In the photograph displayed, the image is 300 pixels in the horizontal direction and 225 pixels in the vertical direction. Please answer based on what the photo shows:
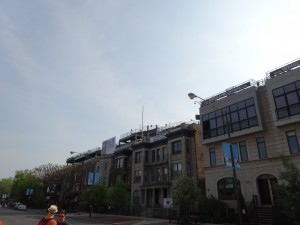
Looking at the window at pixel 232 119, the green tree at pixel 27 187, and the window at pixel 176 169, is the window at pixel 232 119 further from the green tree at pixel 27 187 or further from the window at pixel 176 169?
the green tree at pixel 27 187

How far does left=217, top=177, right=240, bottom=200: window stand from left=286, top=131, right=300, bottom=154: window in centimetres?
733

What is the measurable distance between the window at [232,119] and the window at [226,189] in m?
5.37

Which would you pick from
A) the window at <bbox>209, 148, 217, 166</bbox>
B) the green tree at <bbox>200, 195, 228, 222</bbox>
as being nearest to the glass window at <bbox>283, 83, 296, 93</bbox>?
the window at <bbox>209, 148, 217, 166</bbox>

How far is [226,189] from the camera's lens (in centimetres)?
2908

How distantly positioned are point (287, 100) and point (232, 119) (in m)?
6.44

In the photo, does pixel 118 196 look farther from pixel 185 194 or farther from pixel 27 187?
pixel 27 187

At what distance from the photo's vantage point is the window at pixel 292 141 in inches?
942

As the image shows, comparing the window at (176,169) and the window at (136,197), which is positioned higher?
the window at (176,169)

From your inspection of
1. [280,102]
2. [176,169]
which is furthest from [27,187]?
[280,102]

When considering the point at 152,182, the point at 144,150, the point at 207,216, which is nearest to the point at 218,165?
the point at 207,216

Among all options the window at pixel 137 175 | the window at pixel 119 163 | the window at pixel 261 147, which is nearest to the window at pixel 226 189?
the window at pixel 261 147

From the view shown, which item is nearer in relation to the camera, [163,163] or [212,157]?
[212,157]

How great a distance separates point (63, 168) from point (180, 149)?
30.1 m

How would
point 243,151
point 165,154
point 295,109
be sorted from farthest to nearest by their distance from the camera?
point 165,154 → point 243,151 → point 295,109
